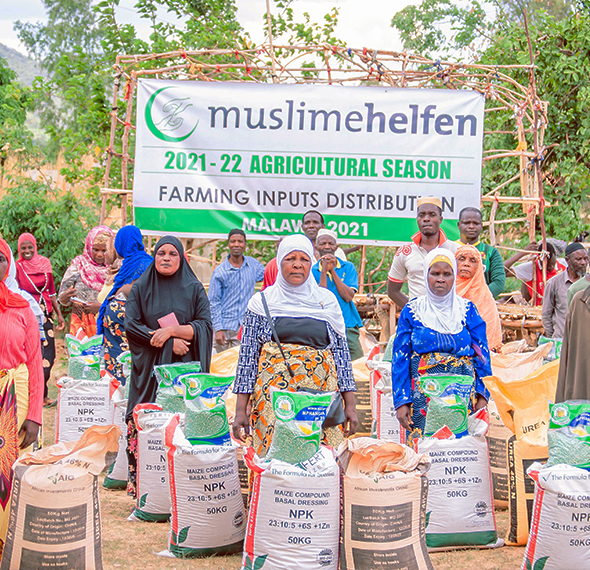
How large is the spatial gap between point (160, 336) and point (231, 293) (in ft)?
8.48

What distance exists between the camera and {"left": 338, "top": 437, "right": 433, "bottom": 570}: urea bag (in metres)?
3.13

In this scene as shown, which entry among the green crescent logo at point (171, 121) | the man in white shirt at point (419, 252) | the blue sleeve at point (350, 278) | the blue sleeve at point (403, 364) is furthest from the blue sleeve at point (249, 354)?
the green crescent logo at point (171, 121)

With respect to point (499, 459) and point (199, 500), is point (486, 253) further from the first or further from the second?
point (199, 500)

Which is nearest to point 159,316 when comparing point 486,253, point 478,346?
point 478,346

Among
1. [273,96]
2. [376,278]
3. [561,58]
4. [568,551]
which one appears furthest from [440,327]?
[561,58]

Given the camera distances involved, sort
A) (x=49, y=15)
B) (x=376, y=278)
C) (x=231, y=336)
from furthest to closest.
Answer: (x=49, y=15), (x=376, y=278), (x=231, y=336)

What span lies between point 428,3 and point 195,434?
2107 centimetres

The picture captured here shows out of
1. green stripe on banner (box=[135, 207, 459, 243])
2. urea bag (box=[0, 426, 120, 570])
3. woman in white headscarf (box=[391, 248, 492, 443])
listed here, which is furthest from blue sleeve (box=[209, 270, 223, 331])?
urea bag (box=[0, 426, 120, 570])

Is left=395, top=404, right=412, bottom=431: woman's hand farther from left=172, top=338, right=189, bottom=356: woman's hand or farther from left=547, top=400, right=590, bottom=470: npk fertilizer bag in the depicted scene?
left=172, top=338, right=189, bottom=356: woman's hand

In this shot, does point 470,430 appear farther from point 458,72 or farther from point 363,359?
point 458,72

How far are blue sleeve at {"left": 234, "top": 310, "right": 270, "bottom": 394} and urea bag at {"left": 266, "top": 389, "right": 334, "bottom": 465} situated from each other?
45 centimetres

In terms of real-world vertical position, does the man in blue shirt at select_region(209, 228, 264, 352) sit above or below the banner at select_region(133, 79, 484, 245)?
below

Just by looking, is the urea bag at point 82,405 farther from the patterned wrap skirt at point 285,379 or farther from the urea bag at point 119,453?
the patterned wrap skirt at point 285,379

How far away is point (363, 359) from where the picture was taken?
559 centimetres
